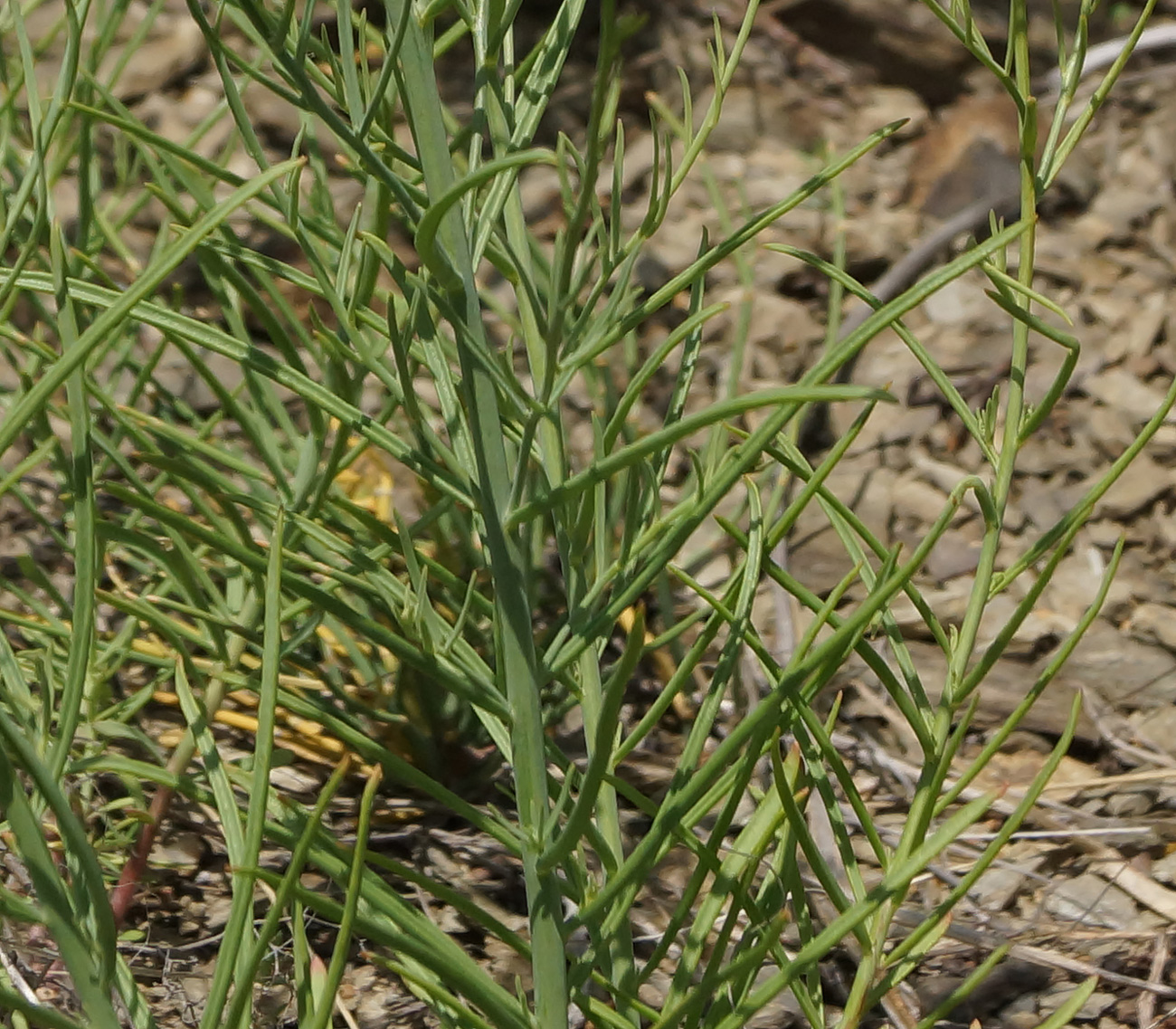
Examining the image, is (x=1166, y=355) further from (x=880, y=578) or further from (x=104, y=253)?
(x=104, y=253)

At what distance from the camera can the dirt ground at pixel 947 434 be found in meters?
1.45

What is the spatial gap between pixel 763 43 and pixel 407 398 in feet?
8.47

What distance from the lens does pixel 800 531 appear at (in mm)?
2199

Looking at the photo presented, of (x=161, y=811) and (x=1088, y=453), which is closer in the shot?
(x=161, y=811)

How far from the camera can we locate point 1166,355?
2.39 metres

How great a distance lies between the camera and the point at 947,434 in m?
2.37

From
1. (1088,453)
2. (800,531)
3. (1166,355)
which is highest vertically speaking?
(1166,355)

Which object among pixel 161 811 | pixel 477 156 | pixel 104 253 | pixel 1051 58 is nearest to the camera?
pixel 477 156

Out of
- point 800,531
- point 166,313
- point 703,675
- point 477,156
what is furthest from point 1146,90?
point 166,313

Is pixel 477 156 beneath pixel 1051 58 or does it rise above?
beneath

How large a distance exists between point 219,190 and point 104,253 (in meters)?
0.28

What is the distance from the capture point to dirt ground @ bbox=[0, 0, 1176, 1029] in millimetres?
1454

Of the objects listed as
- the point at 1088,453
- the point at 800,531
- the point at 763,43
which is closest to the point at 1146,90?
the point at 763,43

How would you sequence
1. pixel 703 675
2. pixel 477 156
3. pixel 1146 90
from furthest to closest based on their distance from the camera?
pixel 1146 90, pixel 703 675, pixel 477 156
